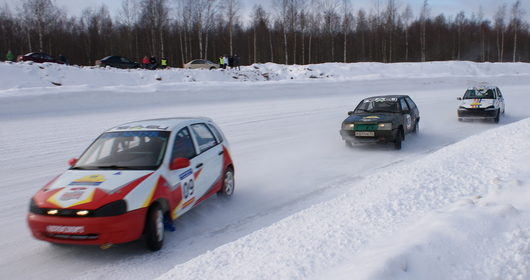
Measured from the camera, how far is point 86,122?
1420 cm

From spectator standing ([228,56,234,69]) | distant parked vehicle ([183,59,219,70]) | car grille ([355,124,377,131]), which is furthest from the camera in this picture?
distant parked vehicle ([183,59,219,70])

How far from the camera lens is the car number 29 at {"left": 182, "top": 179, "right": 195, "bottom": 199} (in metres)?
5.39

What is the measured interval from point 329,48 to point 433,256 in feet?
210

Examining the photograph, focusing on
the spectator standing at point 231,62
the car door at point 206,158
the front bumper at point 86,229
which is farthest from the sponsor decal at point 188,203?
the spectator standing at point 231,62

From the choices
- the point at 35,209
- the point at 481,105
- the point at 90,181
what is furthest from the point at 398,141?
the point at 35,209

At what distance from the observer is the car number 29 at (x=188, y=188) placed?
5395mm

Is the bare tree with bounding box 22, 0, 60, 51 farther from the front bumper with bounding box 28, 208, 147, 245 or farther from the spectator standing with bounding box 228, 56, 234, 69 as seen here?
the front bumper with bounding box 28, 208, 147, 245

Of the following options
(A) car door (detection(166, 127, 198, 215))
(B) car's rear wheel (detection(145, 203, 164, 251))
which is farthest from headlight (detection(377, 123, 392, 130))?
(B) car's rear wheel (detection(145, 203, 164, 251))

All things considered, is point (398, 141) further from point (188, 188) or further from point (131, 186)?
point (131, 186)

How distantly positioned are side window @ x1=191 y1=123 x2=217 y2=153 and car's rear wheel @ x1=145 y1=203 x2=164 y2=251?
1511 mm

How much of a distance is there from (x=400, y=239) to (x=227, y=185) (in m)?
3.79

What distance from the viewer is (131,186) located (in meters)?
4.61

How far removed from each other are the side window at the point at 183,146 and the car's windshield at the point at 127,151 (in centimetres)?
15

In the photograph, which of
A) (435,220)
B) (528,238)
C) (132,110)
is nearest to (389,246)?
(435,220)
